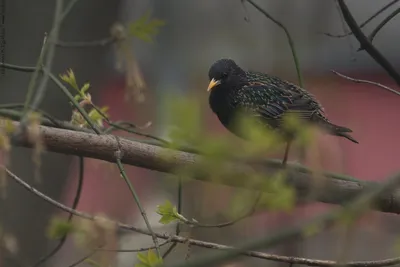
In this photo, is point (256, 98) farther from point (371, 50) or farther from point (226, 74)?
point (371, 50)

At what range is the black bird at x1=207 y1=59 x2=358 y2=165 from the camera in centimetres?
216

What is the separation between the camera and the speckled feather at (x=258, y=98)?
7.10ft

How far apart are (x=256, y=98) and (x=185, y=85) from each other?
1.01 metres

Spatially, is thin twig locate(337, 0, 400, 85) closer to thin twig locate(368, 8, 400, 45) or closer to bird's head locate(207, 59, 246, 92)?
thin twig locate(368, 8, 400, 45)

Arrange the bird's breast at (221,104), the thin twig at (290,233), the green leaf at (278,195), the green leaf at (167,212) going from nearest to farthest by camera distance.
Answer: the thin twig at (290,233) < the green leaf at (278,195) < the green leaf at (167,212) < the bird's breast at (221,104)

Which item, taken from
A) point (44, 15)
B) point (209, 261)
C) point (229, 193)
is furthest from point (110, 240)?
point (44, 15)

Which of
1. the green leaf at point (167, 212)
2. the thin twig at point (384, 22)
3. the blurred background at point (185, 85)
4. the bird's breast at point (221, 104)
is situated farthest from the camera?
the blurred background at point (185, 85)

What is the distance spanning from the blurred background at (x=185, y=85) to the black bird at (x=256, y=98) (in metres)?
0.08

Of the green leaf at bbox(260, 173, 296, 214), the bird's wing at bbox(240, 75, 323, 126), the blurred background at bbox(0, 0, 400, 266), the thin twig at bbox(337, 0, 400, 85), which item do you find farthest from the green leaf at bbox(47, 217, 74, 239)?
the bird's wing at bbox(240, 75, 323, 126)

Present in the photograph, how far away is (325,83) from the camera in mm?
3539

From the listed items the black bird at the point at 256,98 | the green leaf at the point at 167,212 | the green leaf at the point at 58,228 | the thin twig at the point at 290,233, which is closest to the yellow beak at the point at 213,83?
the black bird at the point at 256,98

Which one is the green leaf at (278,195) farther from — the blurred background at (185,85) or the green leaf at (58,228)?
the blurred background at (185,85)

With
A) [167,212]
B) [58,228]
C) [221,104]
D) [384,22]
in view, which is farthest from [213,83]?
[58,228]

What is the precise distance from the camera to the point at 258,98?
2295mm
